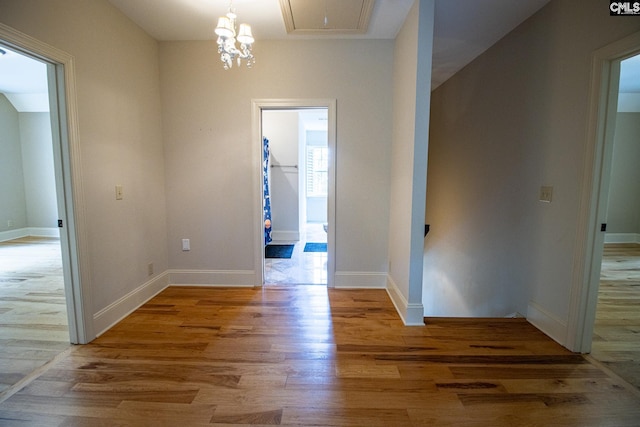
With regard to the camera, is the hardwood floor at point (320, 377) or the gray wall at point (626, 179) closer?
the hardwood floor at point (320, 377)

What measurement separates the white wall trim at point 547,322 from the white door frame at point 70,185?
3.53 m

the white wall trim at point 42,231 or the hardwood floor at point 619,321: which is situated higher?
the white wall trim at point 42,231

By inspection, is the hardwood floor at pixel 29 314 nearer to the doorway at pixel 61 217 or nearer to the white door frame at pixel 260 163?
the doorway at pixel 61 217

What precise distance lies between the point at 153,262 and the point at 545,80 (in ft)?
12.9

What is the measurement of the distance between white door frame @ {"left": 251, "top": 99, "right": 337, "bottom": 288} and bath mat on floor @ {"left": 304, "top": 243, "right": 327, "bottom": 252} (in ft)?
5.95

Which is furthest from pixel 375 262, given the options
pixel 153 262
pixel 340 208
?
pixel 153 262

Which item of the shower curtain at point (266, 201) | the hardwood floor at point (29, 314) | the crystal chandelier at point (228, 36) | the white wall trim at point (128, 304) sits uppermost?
the crystal chandelier at point (228, 36)

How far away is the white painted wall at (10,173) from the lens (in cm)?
541

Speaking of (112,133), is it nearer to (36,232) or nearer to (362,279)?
(362,279)

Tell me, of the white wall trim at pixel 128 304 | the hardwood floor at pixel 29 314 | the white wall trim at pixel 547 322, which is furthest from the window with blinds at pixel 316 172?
the white wall trim at pixel 547 322

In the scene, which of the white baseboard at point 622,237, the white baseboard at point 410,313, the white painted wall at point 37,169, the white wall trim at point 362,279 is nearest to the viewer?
the white baseboard at point 410,313

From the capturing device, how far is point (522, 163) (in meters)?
2.51

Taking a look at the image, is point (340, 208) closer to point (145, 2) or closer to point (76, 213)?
point (76, 213)

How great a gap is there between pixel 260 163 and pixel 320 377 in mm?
2155
